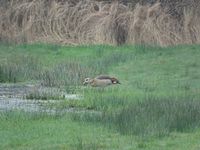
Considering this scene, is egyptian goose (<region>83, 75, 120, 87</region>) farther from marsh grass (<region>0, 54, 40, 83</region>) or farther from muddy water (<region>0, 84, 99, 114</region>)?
marsh grass (<region>0, 54, 40, 83</region>)

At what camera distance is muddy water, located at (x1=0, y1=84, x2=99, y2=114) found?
15.2m

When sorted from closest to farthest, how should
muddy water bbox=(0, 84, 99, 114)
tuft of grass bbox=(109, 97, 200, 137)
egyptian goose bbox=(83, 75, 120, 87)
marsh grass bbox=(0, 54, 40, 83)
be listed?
1. tuft of grass bbox=(109, 97, 200, 137)
2. muddy water bbox=(0, 84, 99, 114)
3. egyptian goose bbox=(83, 75, 120, 87)
4. marsh grass bbox=(0, 54, 40, 83)

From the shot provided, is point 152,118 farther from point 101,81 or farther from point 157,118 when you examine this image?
point 101,81

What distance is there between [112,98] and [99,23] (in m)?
12.8

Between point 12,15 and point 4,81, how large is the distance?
992 cm

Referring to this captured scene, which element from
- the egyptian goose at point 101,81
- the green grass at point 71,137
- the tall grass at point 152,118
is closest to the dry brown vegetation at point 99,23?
the egyptian goose at point 101,81

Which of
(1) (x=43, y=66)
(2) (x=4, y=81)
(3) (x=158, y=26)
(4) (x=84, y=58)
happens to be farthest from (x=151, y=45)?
(2) (x=4, y=81)

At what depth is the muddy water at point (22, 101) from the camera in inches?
600

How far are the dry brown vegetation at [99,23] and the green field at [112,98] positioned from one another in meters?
1.59

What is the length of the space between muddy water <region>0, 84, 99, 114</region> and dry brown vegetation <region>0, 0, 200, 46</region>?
9.48m

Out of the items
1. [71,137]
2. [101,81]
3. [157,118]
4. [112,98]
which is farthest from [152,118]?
[101,81]

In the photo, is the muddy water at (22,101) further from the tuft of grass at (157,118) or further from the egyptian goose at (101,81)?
the tuft of grass at (157,118)

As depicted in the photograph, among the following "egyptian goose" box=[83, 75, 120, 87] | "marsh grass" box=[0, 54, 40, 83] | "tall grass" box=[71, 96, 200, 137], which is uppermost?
"tall grass" box=[71, 96, 200, 137]

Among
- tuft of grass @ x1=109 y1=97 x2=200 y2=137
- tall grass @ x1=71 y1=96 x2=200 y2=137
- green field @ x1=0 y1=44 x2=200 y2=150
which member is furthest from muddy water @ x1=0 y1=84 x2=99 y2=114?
tuft of grass @ x1=109 y1=97 x2=200 y2=137
